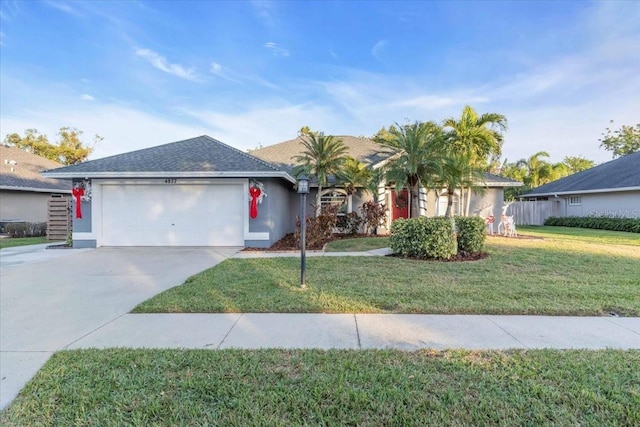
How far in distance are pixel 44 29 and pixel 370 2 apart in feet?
38.9

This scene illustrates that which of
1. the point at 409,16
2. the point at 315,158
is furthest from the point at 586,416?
the point at 409,16

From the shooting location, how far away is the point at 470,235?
9539 mm

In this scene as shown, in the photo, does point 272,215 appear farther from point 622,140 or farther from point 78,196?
point 622,140

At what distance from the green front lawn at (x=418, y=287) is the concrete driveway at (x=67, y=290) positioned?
70 centimetres

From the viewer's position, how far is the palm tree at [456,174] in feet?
35.1

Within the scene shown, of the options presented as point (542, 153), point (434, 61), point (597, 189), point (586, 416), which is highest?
point (434, 61)

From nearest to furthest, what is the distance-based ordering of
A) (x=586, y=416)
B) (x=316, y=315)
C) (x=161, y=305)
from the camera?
(x=586, y=416), (x=316, y=315), (x=161, y=305)

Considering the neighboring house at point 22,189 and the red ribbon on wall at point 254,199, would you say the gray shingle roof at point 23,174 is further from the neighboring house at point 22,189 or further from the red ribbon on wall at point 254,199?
the red ribbon on wall at point 254,199

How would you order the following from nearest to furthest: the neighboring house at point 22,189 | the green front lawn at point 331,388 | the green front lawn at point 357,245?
the green front lawn at point 331,388
the green front lawn at point 357,245
the neighboring house at point 22,189

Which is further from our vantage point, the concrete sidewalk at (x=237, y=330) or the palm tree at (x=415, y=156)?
the palm tree at (x=415, y=156)

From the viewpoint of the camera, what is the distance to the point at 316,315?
470cm

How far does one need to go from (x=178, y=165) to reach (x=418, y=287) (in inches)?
377

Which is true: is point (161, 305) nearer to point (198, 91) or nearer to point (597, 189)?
point (198, 91)

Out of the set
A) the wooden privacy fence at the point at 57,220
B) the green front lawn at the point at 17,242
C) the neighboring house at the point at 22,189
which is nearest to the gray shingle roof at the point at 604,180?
the wooden privacy fence at the point at 57,220
